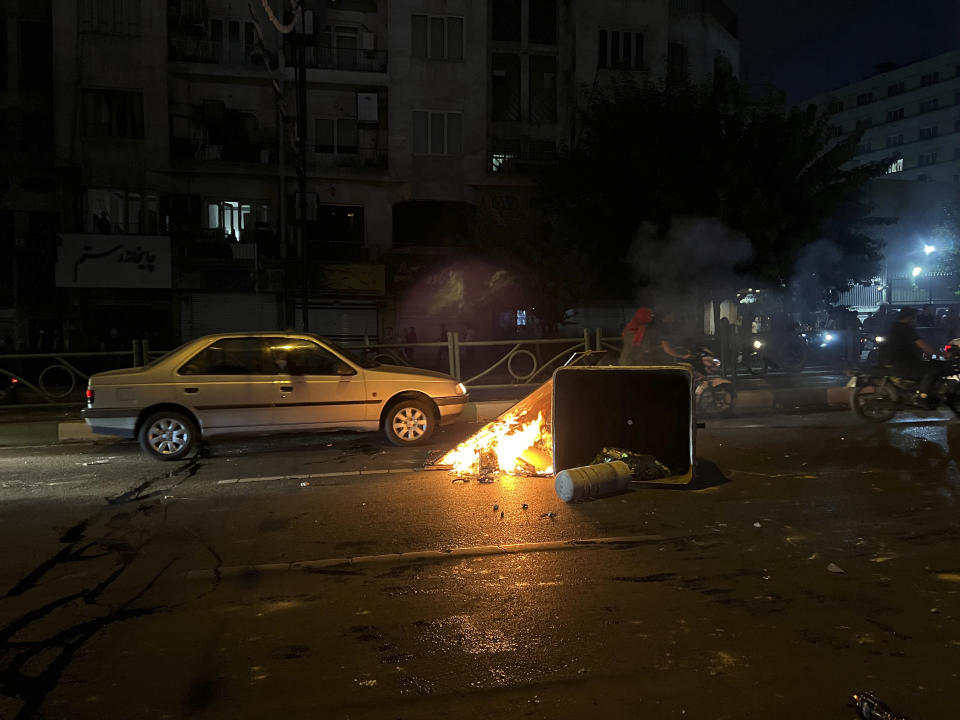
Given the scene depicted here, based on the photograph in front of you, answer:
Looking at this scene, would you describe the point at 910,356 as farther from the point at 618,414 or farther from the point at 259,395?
the point at 259,395

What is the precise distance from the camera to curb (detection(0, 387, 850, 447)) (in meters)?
11.1

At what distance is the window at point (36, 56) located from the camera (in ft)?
87.3

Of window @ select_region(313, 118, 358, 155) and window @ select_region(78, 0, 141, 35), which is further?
window @ select_region(313, 118, 358, 155)

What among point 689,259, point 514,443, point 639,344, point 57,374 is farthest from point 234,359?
point 689,259

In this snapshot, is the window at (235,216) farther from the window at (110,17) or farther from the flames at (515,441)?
the flames at (515,441)

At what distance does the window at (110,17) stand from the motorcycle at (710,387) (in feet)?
79.0

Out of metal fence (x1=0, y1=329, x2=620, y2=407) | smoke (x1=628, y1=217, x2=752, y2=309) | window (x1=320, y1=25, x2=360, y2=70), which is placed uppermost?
window (x1=320, y1=25, x2=360, y2=70)

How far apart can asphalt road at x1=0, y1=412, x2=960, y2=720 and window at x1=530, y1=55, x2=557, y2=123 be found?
2395 cm

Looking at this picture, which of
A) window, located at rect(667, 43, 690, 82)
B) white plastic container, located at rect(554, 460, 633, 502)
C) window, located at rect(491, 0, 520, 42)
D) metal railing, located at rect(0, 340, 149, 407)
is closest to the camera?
white plastic container, located at rect(554, 460, 633, 502)

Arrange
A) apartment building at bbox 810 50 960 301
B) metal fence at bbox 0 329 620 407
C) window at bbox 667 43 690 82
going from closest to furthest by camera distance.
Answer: metal fence at bbox 0 329 620 407
window at bbox 667 43 690 82
apartment building at bbox 810 50 960 301

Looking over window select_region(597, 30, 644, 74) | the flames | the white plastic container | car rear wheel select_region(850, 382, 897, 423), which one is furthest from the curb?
window select_region(597, 30, 644, 74)

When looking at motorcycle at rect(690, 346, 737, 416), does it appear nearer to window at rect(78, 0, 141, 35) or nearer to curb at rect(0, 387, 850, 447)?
curb at rect(0, 387, 850, 447)

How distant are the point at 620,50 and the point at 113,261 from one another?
806 inches

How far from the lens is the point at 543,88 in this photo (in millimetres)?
29266
